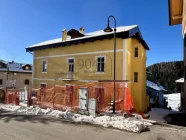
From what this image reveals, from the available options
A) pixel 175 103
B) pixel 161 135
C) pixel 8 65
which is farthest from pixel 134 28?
pixel 8 65

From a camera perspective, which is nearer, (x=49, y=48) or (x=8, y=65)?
(x=49, y=48)

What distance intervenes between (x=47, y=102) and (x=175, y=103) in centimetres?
2617

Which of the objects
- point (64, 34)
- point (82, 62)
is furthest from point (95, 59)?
point (64, 34)

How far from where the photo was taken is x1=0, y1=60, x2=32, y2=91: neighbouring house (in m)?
33.3

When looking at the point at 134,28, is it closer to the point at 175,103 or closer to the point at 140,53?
the point at 140,53

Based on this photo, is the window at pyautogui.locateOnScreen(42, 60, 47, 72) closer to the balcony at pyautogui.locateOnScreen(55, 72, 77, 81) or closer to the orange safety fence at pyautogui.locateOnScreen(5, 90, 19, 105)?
the balcony at pyautogui.locateOnScreen(55, 72, 77, 81)

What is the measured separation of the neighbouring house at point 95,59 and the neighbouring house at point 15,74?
48.9 feet

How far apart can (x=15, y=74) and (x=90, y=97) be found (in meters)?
27.0

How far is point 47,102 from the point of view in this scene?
45.5 feet

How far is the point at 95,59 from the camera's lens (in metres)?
17.2

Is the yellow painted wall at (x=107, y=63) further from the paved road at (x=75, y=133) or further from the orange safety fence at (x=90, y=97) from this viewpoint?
the paved road at (x=75, y=133)

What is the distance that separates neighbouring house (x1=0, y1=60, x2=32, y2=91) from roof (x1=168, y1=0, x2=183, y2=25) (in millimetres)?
28334

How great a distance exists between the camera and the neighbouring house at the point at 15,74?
33312 mm

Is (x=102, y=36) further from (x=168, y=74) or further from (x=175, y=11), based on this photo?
(x=168, y=74)
